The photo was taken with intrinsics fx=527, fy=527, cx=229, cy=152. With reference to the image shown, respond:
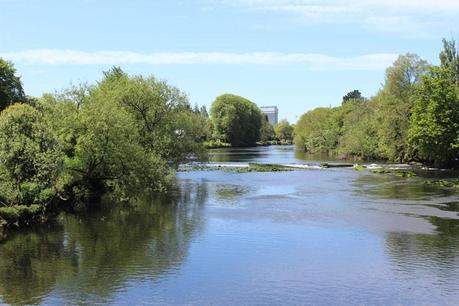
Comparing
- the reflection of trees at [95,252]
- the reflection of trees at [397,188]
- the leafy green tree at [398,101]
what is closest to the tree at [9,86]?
the reflection of trees at [95,252]

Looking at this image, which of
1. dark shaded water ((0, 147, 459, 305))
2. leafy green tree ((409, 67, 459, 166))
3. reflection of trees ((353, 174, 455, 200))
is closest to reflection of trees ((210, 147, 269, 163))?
reflection of trees ((353, 174, 455, 200))

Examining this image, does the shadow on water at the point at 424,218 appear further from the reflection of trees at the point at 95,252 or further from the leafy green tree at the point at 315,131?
the leafy green tree at the point at 315,131

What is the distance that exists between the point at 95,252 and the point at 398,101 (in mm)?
67943

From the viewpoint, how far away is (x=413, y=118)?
255ft

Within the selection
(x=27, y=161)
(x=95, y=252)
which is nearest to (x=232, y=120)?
(x=27, y=161)

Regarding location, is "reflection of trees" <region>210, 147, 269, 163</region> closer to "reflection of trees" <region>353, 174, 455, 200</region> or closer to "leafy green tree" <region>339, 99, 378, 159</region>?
"leafy green tree" <region>339, 99, 378, 159</region>

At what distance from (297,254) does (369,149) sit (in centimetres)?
7859

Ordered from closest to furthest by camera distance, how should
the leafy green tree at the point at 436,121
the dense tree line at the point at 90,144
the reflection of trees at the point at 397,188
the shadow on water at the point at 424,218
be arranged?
1. the shadow on water at the point at 424,218
2. the dense tree line at the point at 90,144
3. the reflection of trees at the point at 397,188
4. the leafy green tree at the point at 436,121

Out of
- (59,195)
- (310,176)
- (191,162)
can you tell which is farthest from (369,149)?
(59,195)

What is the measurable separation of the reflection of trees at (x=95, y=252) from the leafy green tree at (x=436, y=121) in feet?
145

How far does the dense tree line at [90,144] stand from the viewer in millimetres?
35000

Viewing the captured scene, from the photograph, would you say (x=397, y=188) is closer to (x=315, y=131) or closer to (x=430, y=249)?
(x=430, y=249)

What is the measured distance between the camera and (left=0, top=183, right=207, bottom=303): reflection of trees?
76.4ft

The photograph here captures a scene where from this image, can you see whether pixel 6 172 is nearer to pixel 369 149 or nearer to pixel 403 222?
pixel 403 222
